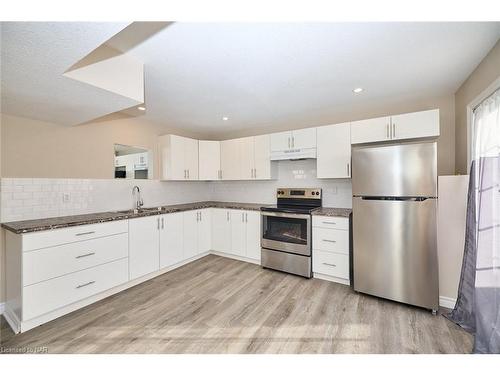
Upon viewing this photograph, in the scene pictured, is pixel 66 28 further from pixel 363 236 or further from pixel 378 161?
pixel 363 236

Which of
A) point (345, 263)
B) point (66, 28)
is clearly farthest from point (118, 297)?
point (345, 263)

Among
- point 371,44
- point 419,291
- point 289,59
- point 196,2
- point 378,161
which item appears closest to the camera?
point 196,2

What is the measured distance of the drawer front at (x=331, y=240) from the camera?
269cm

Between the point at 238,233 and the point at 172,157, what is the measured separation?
1.71 m

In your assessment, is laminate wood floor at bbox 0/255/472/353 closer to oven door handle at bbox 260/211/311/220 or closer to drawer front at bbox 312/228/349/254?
drawer front at bbox 312/228/349/254

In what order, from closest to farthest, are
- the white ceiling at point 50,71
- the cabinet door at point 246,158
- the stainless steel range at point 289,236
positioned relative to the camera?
the white ceiling at point 50,71, the stainless steel range at point 289,236, the cabinet door at point 246,158

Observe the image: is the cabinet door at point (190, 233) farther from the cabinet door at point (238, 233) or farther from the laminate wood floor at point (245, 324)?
the laminate wood floor at point (245, 324)

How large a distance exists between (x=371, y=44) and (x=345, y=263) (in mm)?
2334

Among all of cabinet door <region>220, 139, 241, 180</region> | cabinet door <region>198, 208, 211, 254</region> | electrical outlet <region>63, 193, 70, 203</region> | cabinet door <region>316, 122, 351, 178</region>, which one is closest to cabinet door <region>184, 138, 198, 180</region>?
cabinet door <region>220, 139, 241, 180</region>

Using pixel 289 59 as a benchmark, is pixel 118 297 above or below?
below

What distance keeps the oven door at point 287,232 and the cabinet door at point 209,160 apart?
55.2 inches

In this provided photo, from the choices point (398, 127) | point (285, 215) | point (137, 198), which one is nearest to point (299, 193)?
point (285, 215)

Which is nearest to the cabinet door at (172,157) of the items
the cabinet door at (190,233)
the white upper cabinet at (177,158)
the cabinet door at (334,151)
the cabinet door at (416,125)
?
the white upper cabinet at (177,158)

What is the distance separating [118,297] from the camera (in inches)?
95.7
